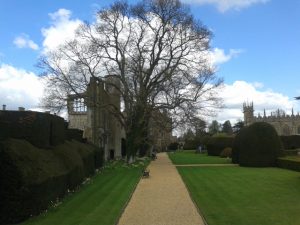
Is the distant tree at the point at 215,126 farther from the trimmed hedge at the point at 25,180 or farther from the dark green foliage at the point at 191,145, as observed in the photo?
the trimmed hedge at the point at 25,180

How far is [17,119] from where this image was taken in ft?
52.0

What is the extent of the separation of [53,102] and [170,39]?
37.1 ft

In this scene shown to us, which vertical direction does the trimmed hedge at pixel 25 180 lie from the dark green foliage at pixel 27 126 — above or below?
below

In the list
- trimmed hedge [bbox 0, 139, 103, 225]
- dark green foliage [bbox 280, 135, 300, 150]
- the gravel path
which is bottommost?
the gravel path

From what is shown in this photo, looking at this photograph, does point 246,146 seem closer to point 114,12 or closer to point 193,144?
point 114,12

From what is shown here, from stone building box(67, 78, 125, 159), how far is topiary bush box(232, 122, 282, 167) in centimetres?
1265

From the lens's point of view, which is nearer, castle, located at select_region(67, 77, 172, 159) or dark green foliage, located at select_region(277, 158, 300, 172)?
dark green foliage, located at select_region(277, 158, 300, 172)

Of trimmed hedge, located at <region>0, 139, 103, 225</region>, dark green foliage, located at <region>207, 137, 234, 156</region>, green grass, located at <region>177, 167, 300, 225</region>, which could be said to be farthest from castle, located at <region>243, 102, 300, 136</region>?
trimmed hedge, located at <region>0, 139, 103, 225</region>

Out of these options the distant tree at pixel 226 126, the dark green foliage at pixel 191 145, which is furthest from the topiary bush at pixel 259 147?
the distant tree at pixel 226 126

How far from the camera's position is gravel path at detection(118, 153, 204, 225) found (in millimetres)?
13089

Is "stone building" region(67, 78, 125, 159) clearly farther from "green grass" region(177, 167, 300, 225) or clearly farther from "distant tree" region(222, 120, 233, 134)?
"distant tree" region(222, 120, 233, 134)

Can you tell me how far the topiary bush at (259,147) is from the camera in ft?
113

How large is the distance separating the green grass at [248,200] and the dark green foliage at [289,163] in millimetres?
5091

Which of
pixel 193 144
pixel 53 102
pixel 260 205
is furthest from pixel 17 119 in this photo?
pixel 193 144
